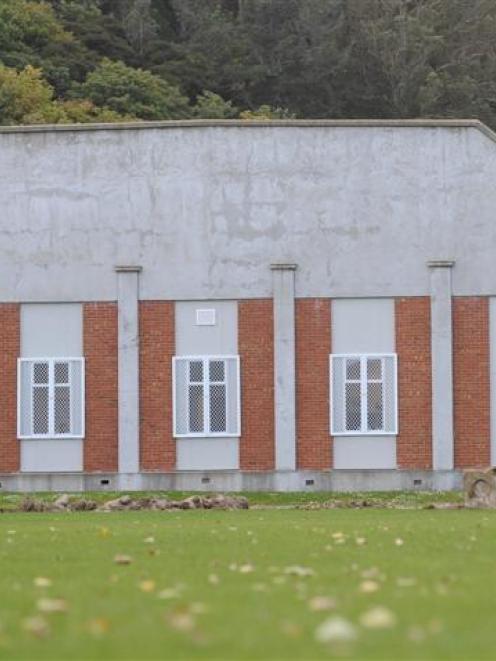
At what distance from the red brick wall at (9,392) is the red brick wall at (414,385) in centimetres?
918

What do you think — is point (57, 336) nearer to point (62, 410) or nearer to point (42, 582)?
point (62, 410)

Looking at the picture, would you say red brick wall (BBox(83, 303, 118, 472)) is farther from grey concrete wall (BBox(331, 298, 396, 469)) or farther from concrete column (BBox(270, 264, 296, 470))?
grey concrete wall (BBox(331, 298, 396, 469))

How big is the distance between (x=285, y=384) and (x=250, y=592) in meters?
29.5

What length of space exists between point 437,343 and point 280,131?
20.7 ft

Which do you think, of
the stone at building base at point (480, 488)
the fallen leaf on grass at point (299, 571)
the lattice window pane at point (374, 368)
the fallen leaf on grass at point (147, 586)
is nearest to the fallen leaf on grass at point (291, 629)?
the fallen leaf on grass at point (147, 586)

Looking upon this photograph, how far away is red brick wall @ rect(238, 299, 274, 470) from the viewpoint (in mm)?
43719

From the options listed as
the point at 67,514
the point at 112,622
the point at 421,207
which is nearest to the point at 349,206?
the point at 421,207

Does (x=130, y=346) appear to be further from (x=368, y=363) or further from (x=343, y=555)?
(x=343, y=555)

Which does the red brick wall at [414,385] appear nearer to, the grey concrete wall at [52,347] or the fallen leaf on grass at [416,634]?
the grey concrete wall at [52,347]

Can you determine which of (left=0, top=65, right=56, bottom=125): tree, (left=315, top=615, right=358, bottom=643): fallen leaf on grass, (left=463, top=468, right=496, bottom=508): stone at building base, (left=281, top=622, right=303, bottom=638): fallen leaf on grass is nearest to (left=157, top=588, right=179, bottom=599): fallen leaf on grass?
(left=281, top=622, right=303, bottom=638): fallen leaf on grass

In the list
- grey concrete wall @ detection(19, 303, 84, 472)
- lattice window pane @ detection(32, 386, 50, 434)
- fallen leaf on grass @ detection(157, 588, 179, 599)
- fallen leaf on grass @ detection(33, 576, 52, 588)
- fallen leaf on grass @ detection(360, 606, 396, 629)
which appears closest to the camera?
fallen leaf on grass @ detection(360, 606, 396, 629)

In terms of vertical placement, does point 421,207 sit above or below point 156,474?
above

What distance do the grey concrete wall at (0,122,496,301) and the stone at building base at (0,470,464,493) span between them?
4262 millimetres

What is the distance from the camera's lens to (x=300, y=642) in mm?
10492
